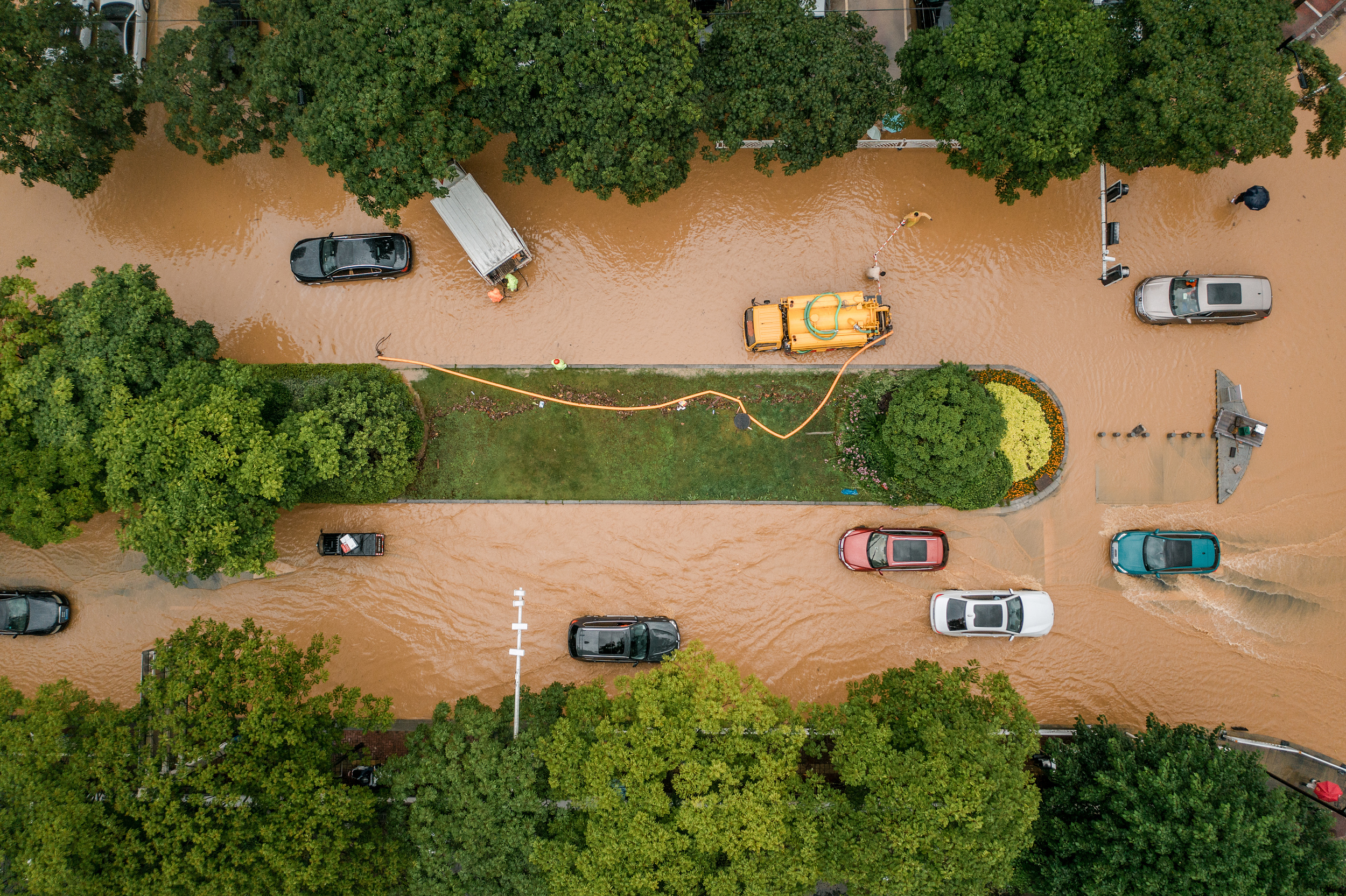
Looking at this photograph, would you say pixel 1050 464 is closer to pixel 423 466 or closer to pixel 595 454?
pixel 595 454

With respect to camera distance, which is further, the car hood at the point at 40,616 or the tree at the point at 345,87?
the car hood at the point at 40,616

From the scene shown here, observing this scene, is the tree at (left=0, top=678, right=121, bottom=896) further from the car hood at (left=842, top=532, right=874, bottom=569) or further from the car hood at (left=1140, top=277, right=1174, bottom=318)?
the car hood at (left=1140, top=277, right=1174, bottom=318)

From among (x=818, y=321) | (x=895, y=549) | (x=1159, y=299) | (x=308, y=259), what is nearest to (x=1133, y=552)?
(x=895, y=549)

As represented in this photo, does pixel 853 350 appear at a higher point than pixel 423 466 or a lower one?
higher

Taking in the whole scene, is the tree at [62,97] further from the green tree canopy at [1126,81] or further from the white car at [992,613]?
the white car at [992,613]

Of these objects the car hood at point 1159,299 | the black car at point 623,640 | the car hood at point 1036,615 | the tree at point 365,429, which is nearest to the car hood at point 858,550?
the car hood at point 1036,615

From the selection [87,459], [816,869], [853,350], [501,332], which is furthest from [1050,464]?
[87,459]
